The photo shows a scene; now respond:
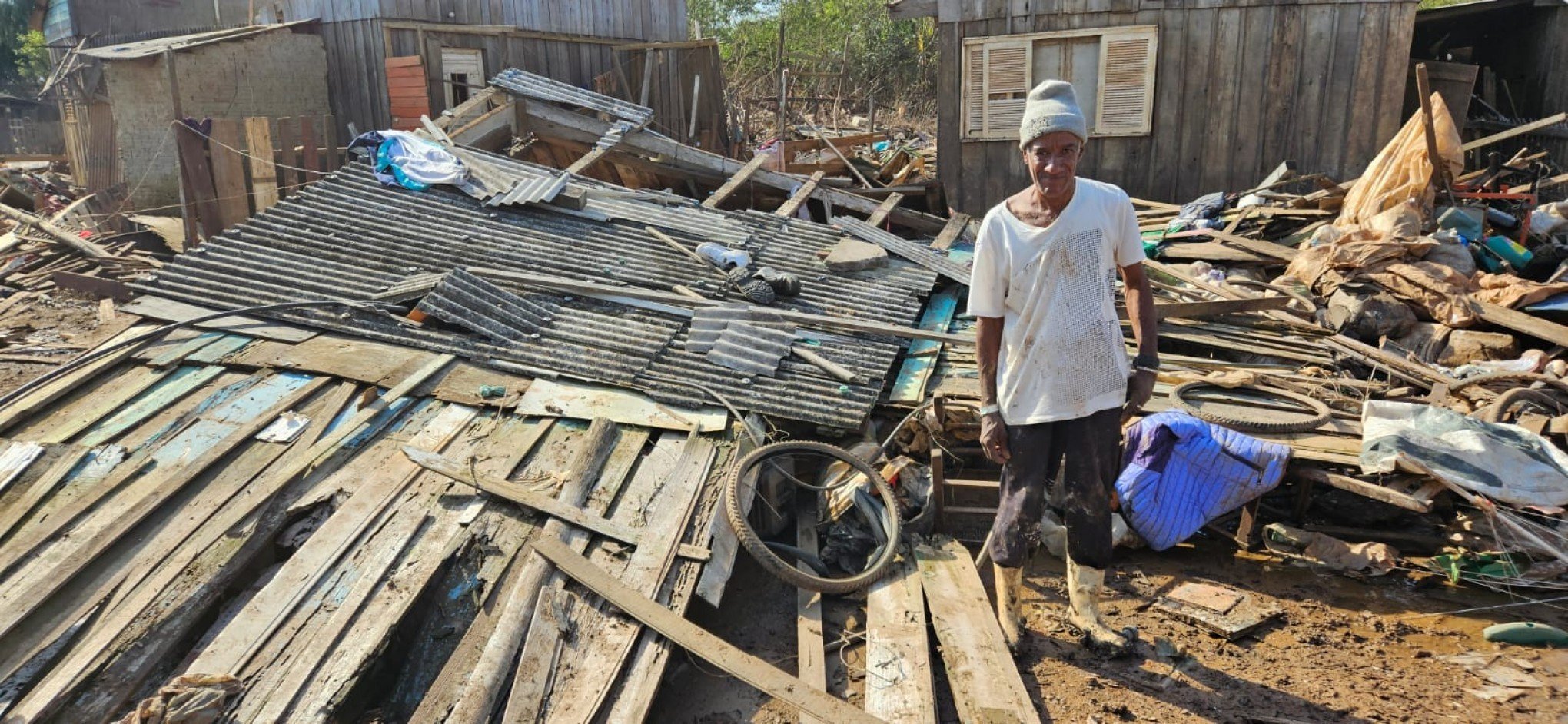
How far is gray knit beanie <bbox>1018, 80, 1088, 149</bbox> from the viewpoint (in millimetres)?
3127

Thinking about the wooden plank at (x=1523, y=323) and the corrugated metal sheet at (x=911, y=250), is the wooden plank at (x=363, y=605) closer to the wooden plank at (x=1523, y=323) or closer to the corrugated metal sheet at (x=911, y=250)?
the corrugated metal sheet at (x=911, y=250)

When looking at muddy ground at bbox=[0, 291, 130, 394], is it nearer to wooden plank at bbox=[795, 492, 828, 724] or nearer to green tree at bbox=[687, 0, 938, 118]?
wooden plank at bbox=[795, 492, 828, 724]

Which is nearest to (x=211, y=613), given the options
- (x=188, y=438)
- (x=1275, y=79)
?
(x=188, y=438)

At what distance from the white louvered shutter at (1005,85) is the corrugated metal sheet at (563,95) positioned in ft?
13.4

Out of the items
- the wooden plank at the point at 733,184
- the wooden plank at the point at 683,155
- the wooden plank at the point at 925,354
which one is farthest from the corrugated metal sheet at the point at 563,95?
the wooden plank at the point at 925,354

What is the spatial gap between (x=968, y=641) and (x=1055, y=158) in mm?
1867

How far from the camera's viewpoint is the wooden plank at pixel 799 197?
30.3 feet

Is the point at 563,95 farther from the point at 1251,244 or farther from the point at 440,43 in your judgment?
the point at 1251,244

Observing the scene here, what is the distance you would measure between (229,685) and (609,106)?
9652mm

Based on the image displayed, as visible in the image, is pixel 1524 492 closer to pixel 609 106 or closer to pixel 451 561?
pixel 451 561

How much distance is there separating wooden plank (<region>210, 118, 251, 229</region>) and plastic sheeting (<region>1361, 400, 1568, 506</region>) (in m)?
9.79

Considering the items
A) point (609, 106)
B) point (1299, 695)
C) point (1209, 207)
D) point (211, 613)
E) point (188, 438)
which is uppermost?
point (609, 106)

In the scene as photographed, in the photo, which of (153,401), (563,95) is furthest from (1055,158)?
(563,95)

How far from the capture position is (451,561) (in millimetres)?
3740
